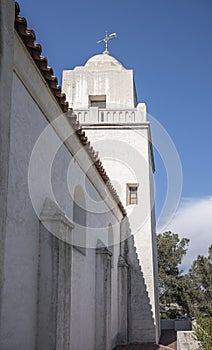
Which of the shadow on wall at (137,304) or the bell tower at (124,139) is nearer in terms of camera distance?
the shadow on wall at (137,304)

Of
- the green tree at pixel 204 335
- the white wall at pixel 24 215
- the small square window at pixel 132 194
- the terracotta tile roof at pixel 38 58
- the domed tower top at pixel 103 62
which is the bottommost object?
the green tree at pixel 204 335

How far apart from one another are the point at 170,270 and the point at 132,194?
10621 mm

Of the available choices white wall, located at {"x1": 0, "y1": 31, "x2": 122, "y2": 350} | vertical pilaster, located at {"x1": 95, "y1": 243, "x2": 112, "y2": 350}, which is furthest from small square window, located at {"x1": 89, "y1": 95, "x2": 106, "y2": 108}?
white wall, located at {"x1": 0, "y1": 31, "x2": 122, "y2": 350}

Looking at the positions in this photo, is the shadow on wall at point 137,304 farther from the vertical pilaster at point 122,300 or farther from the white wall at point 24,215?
the white wall at point 24,215

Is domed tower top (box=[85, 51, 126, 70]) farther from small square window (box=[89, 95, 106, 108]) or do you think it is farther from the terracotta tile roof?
the terracotta tile roof

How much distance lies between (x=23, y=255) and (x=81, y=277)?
4344 mm

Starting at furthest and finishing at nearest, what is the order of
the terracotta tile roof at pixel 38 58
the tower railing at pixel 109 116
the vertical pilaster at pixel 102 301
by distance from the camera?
the tower railing at pixel 109 116
the vertical pilaster at pixel 102 301
the terracotta tile roof at pixel 38 58

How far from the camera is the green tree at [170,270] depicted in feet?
85.9

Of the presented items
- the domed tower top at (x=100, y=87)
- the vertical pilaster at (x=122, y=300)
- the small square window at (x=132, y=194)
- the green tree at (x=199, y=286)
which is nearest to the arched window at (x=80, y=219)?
the vertical pilaster at (x=122, y=300)

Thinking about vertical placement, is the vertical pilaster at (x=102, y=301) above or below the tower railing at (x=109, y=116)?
below

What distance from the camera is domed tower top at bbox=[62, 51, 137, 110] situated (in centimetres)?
1881

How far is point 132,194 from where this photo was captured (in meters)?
18.4

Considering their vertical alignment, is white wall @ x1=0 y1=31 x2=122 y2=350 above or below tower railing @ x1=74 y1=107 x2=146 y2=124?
below

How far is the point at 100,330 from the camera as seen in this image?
454 inches
